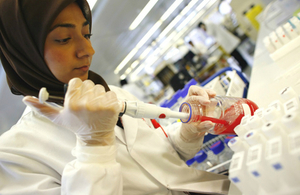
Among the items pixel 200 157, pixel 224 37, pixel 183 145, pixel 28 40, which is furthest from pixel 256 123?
pixel 224 37

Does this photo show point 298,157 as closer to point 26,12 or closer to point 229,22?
point 26,12

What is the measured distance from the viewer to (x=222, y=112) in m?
1.00

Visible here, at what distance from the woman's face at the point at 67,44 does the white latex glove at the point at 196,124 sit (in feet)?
1.95

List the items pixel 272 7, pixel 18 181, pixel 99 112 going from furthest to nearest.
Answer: pixel 272 7 → pixel 18 181 → pixel 99 112

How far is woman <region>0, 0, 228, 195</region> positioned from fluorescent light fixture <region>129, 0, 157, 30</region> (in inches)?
25.7

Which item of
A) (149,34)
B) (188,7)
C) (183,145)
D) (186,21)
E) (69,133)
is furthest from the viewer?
(149,34)

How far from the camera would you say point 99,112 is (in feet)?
2.12

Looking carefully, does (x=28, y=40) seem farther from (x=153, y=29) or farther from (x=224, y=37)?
(x=224, y=37)

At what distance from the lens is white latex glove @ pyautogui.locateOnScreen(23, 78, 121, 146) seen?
2.07 ft

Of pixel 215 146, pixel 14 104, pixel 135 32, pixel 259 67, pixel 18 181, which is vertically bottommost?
pixel 215 146

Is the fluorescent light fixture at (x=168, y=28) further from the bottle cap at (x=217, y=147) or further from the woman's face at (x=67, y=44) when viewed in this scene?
the bottle cap at (x=217, y=147)

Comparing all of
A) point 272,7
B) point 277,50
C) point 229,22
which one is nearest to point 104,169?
point 277,50

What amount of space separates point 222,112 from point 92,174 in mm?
726

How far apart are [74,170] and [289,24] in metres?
1.77
